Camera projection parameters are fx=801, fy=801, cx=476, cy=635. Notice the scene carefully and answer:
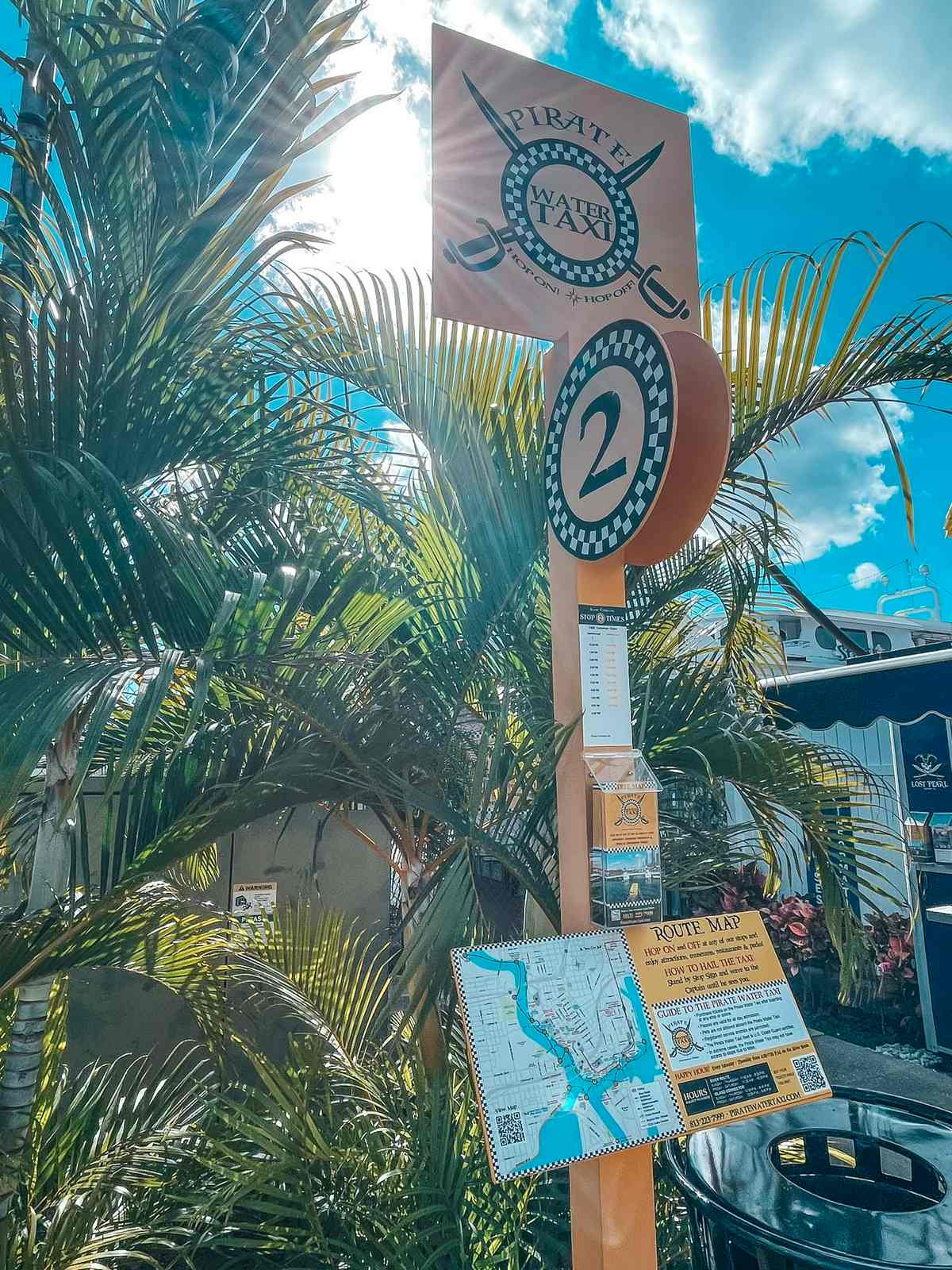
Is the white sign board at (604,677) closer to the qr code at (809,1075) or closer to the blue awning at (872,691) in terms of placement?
the qr code at (809,1075)

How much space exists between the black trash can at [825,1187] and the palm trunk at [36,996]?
4.56 feet

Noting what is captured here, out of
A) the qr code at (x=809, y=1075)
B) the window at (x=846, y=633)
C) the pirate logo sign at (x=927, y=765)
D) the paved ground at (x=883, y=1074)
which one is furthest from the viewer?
the window at (x=846, y=633)

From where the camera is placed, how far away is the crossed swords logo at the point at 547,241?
1.66 m

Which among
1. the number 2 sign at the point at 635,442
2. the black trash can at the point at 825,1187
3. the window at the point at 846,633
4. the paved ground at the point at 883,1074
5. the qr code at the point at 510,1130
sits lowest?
the paved ground at the point at 883,1074

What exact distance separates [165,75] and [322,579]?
104cm

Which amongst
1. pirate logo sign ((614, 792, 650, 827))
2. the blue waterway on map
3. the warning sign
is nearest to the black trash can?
Answer: the blue waterway on map

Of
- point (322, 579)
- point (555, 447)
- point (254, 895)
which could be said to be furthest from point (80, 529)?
point (254, 895)

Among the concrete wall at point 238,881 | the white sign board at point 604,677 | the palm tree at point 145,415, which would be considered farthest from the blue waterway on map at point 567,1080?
the concrete wall at point 238,881

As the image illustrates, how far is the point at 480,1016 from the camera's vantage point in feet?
4.16

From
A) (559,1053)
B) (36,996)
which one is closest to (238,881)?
(36,996)

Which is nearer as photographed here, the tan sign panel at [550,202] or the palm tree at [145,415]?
the palm tree at [145,415]

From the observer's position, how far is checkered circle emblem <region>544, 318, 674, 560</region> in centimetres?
136

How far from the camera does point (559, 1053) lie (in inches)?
51.4

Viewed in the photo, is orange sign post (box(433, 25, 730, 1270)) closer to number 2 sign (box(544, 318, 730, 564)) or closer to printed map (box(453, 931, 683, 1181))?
number 2 sign (box(544, 318, 730, 564))
